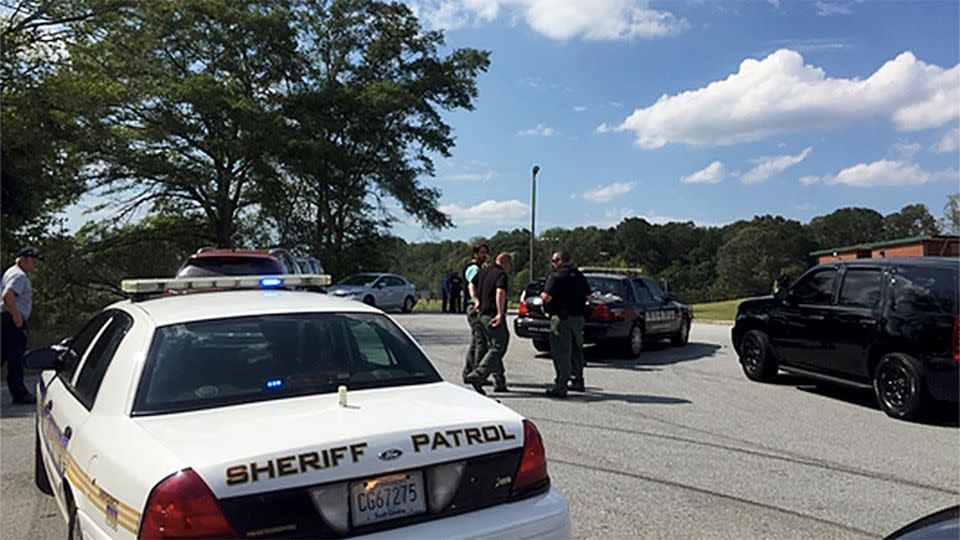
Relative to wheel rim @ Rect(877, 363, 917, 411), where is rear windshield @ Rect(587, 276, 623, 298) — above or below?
above

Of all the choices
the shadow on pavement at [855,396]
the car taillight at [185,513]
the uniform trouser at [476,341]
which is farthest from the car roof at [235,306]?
the shadow on pavement at [855,396]

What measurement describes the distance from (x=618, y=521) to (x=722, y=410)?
4249 mm

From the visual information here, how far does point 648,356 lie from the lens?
13492 millimetres

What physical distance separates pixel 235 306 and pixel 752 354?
344 inches

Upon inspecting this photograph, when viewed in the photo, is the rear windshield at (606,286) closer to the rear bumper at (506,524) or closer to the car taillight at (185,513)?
the rear bumper at (506,524)

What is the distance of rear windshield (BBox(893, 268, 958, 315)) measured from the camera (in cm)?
755

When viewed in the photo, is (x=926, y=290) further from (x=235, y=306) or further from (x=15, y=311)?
(x=15, y=311)

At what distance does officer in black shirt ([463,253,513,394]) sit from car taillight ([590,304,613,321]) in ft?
12.8

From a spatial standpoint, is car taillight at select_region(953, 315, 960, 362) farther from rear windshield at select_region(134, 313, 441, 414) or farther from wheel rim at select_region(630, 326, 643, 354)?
rear windshield at select_region(134, 313, 441, 414)

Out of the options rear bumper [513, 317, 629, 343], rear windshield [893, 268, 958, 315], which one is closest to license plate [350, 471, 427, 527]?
rear windshield [893, 268, 958, 315]

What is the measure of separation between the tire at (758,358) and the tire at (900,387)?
207cm

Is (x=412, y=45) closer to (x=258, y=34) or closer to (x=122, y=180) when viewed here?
(x=258, y=34)

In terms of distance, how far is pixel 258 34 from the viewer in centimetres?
3200

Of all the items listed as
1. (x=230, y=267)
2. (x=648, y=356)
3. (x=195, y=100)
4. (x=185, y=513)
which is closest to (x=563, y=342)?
(x=648, y=356)
